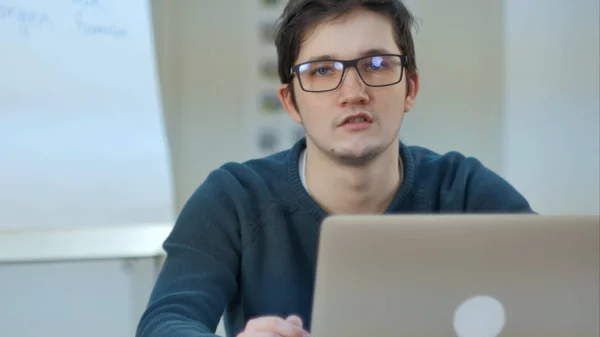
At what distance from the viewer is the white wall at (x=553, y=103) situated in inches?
Result: 63.1

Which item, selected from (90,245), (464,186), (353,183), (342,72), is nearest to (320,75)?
(342,72)

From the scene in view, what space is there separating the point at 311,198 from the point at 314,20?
0.33 m

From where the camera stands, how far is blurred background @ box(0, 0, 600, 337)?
1411mm

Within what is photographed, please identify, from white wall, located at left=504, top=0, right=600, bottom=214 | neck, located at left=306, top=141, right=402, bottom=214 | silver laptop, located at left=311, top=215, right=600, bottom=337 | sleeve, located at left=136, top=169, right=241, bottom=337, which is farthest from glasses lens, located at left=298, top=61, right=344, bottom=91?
white wall, located at left=504, top=0, right=600, bottom=214

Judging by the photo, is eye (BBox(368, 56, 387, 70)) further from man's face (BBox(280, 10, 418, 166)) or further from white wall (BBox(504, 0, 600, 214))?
white wall (BBox(504, 0, 600, 214))

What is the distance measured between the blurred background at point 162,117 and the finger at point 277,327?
0.80 meters

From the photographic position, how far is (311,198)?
44.0 inches

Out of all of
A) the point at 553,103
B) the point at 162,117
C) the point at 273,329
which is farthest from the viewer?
the point at 553,103

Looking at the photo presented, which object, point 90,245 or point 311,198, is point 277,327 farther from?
point 90,245

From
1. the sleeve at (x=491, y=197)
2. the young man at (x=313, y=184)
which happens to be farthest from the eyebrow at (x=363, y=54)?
the sleeve at (x=491, y=197)

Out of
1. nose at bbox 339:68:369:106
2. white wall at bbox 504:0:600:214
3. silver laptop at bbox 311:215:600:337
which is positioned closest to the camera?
silver laptop at bbox 311:215:600:337

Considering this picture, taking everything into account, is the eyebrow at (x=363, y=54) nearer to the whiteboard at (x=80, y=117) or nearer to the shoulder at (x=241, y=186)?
the shoulder at (x=241, y=186)

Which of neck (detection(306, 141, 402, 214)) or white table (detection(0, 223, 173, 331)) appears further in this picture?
white table (detection(0, 223, 173, 331))

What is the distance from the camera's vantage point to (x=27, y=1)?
1.38 metres
